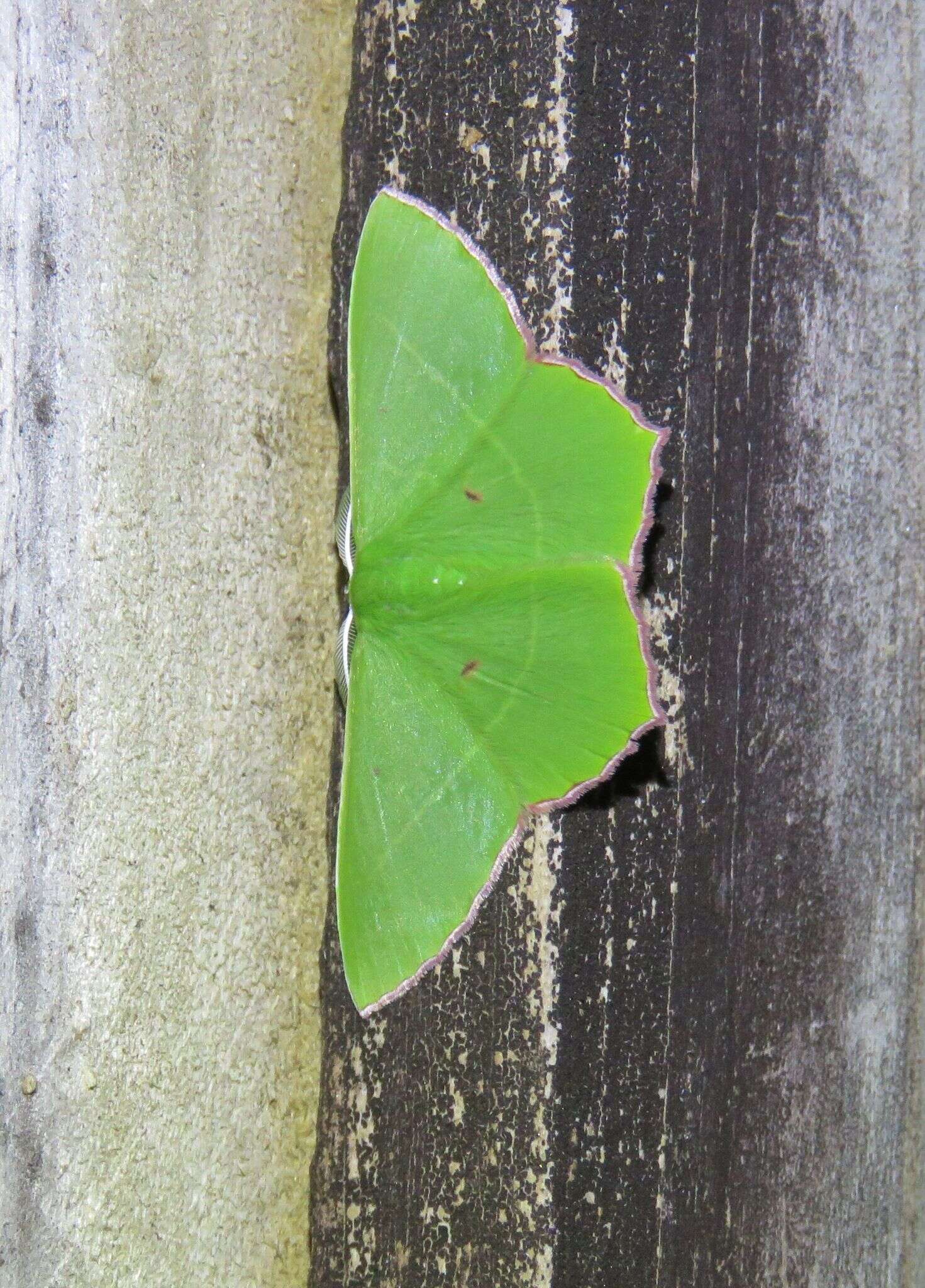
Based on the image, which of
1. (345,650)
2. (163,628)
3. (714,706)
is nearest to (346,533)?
(345,650)

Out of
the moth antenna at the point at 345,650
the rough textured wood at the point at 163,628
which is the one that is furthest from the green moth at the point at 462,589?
the rough textured wood at the point at 163,628

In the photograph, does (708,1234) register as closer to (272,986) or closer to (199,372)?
(272,986)

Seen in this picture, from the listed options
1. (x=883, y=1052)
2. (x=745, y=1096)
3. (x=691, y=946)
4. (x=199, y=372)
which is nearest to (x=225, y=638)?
(x=199, y=372)

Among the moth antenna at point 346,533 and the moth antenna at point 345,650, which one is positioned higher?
the moth antenna at point 346,533

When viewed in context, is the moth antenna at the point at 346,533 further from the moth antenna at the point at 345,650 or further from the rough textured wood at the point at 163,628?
the rough textured wood at the point at 163,628

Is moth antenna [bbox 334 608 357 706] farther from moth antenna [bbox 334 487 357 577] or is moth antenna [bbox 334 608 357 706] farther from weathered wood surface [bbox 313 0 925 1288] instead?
weathered wood surface [bbox 313 0 925 1288]
